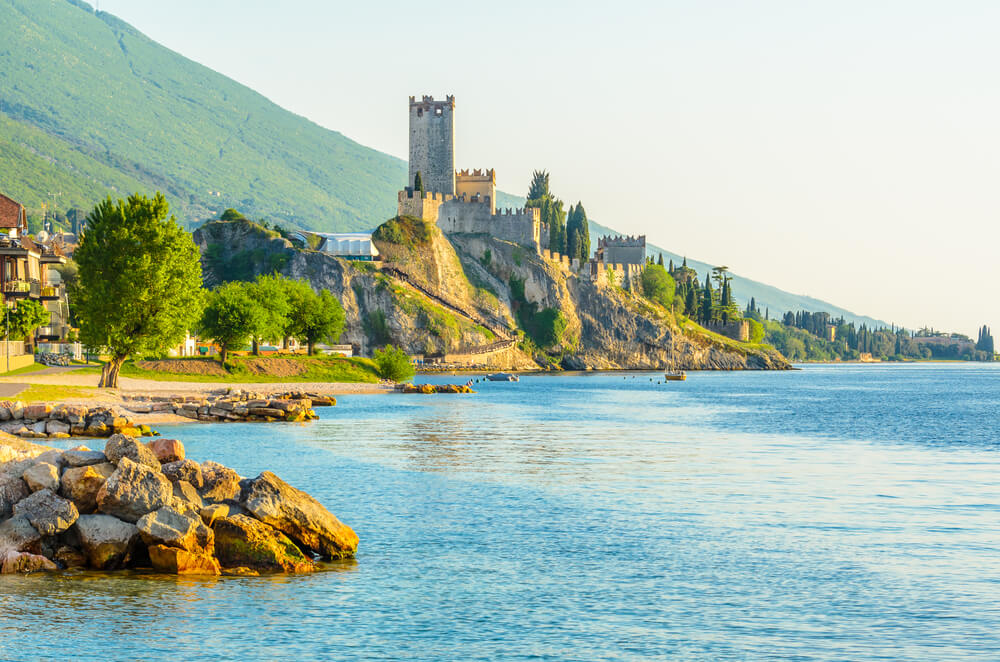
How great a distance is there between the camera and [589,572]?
25859 millimetres

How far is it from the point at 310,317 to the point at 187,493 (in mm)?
106282

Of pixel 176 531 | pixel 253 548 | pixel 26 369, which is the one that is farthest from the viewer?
pixel 26 369

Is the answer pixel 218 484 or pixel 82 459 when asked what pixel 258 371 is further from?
pixel 218 484

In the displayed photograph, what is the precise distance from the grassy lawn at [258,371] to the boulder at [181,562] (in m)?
78.7

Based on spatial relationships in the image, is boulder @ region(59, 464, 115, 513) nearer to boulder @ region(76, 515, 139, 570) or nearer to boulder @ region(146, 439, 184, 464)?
boulder @ region(76, 515, 139, 570)

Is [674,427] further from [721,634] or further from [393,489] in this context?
[721,634]

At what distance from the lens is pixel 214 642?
1958 centimetres

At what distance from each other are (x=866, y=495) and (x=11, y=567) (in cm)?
2959

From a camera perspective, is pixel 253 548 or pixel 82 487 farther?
pixel 82 487

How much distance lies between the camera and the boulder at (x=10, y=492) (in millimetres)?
26203

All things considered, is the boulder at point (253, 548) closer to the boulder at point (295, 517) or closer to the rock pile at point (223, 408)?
the boulder at point (295, 517)

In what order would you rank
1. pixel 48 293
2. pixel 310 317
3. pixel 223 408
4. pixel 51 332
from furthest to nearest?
1. pixel 310 317
2. pixel 51 332
3. pixel 48 293
4. pixel 223 408

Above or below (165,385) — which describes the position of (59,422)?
below

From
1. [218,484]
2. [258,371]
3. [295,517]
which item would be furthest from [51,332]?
[295,517]
